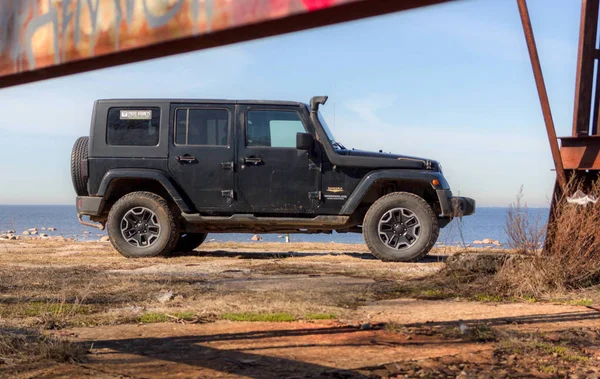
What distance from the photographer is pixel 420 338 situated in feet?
11.6

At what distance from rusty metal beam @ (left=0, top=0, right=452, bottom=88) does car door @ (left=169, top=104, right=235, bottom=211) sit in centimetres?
700

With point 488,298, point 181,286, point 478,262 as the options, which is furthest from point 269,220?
point 488,298

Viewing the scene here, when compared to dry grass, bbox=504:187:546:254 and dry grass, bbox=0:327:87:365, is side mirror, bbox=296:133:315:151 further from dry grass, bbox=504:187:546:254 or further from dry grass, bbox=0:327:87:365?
dry grass, bbox=0:327:87:365

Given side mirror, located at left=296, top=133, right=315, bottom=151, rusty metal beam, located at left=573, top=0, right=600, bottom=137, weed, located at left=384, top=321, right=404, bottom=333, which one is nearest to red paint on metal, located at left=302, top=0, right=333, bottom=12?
weed, located at left=384, top=321, right=404, bottom=333

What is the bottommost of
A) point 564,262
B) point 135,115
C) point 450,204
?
point 564,262

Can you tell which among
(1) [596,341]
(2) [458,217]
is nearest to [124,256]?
(2) [458,217]

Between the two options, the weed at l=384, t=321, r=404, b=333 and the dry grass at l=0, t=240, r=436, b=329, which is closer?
the weed at l=384, t=321, r=404, b=333

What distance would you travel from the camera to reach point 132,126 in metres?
8.48

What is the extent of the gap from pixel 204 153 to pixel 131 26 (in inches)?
286

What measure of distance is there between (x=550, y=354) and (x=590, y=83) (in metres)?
3.68

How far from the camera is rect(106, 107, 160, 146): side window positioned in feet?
27.7

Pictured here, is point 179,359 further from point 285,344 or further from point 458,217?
point 458,217

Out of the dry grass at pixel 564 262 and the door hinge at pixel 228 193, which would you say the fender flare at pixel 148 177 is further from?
the dry grass at pixel 564 262

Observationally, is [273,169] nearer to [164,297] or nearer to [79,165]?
[79,165]
